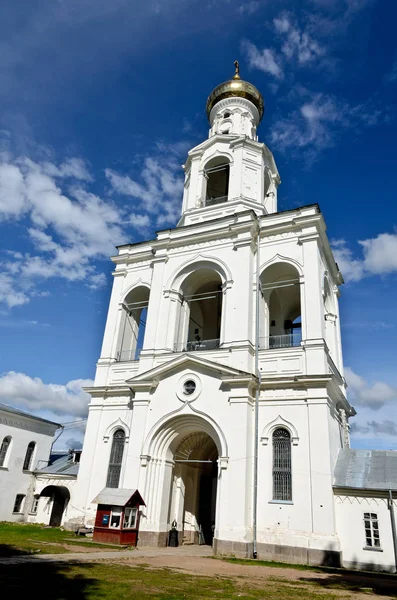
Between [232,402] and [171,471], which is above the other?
[232,402]

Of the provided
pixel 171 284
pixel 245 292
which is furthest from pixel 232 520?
pixel 171 284

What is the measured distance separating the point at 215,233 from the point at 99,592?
53.8ft

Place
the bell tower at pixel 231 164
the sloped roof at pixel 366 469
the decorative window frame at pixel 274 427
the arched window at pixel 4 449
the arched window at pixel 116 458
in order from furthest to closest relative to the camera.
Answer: the bell tower at pixel 231 164 → the arched window at pixel 4 449 → the arched window at pixel 116 458 → the decorative window frame at pixel 274 427 → the sloped roof at pixel 366 469

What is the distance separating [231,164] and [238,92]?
22.0 feet

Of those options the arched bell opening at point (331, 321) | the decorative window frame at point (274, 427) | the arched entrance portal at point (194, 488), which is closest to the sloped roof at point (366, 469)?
the decorative window frame at point (274, 427)

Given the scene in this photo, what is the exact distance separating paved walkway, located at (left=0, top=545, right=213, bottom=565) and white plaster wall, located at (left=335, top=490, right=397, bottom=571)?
4942 millimetres

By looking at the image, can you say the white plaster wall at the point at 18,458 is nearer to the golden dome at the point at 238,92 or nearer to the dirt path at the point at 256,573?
the dirt path at the point at 256,573

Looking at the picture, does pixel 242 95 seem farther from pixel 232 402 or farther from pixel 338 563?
pixel 338 563

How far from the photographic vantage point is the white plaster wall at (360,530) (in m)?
14.8

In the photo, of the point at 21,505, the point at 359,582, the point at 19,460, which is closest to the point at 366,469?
the point at 359,582

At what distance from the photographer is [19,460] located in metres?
24.7

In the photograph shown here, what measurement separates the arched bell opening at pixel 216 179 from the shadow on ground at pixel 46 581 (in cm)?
1951

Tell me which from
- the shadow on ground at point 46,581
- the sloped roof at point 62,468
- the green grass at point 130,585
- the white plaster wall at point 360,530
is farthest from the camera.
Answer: the sloped roof at point 62,468

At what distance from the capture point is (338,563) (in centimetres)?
1454
